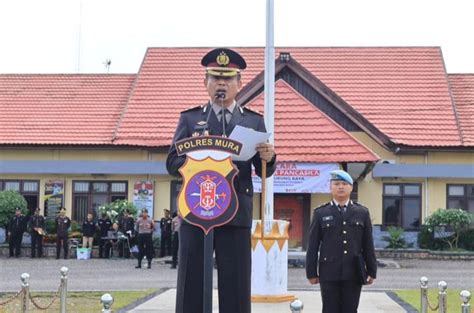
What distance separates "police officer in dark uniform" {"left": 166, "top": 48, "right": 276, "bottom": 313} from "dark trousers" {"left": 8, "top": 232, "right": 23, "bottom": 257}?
23165mm

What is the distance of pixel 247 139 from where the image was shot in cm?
555

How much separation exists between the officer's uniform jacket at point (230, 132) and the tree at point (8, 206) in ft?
78.5

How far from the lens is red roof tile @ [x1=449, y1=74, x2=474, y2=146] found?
98.7ft

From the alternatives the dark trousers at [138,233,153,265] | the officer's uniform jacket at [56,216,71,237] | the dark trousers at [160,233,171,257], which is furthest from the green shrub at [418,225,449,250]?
the officer's uniform jacket at [56,216,71,237]

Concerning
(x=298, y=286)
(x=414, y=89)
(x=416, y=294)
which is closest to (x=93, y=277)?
Result: (x=298, y=286)

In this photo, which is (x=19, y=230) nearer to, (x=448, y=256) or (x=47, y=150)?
(x=47, y=150)

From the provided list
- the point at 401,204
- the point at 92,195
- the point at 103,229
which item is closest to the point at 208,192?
the point at 103,229

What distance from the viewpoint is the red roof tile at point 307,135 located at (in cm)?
2681

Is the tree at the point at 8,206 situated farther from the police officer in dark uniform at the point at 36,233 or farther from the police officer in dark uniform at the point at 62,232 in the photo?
the police officer in dark uniform at the point at 62,232

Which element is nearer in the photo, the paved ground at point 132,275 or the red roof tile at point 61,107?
the paved ground at point 132,275

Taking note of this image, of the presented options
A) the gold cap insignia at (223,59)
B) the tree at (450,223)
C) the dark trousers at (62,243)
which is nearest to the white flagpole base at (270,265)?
the gold cap insignia at (223,59)

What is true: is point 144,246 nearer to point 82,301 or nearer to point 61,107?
point 82,301

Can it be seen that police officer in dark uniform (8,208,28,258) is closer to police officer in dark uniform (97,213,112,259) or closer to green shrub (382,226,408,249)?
police officer in dark uniform (97,213,112,259)

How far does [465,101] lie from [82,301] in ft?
73.0
